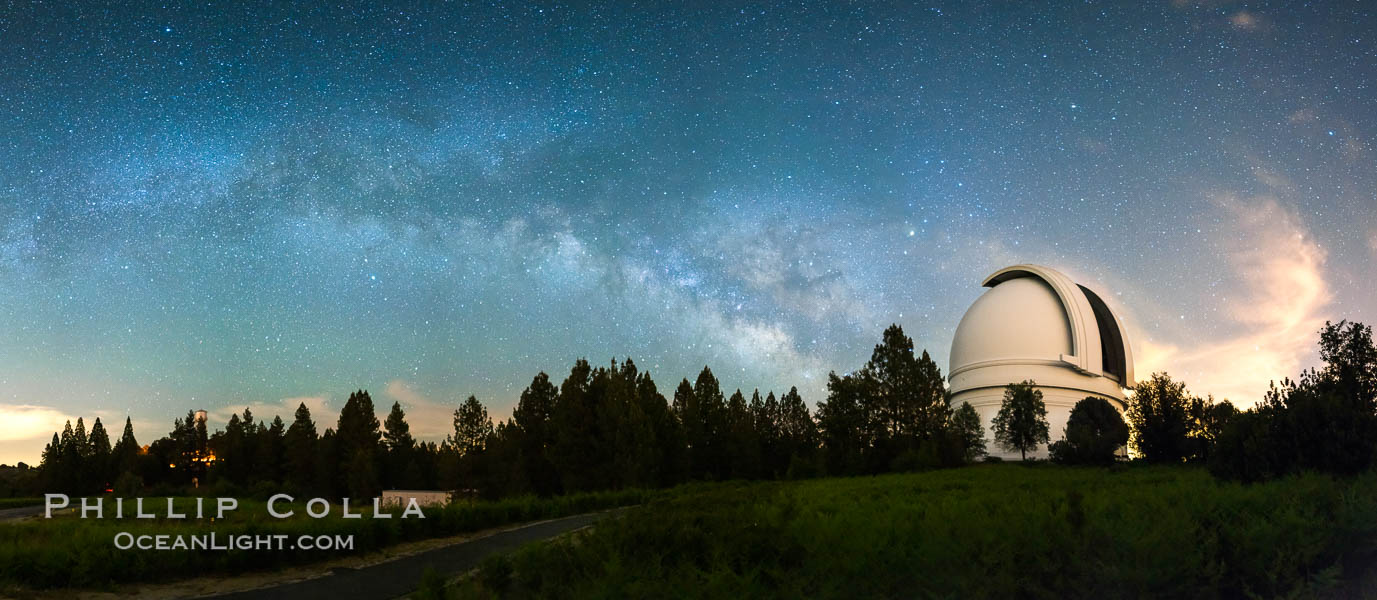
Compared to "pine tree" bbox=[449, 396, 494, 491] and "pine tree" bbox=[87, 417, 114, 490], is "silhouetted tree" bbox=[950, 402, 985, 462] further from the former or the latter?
"pine tree" bbox=[87, 417, 114, 490]

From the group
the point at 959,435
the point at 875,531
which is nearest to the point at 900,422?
the point at 959,435

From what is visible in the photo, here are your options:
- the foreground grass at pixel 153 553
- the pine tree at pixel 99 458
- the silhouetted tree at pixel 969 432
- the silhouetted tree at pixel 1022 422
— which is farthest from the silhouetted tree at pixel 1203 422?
the pine tree at pixel 99 458

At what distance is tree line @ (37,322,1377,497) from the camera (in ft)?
129

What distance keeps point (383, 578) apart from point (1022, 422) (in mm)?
42397

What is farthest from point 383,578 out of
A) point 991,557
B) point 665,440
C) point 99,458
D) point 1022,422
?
point 99,458

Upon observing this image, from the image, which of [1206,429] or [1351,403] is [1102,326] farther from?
[1351,403]

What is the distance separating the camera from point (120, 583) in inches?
367

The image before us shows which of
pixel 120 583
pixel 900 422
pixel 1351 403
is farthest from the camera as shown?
pixel 900 422

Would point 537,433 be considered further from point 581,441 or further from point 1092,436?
point 1092,436

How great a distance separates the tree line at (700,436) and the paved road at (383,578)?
2436 centimetres

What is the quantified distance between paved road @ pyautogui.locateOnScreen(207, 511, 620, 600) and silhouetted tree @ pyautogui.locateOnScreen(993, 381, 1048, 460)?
38055 mm

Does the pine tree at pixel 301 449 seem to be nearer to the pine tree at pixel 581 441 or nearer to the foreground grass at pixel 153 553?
the pine tree at pixel 581 441

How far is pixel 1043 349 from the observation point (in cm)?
5197

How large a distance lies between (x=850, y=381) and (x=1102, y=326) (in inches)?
901
